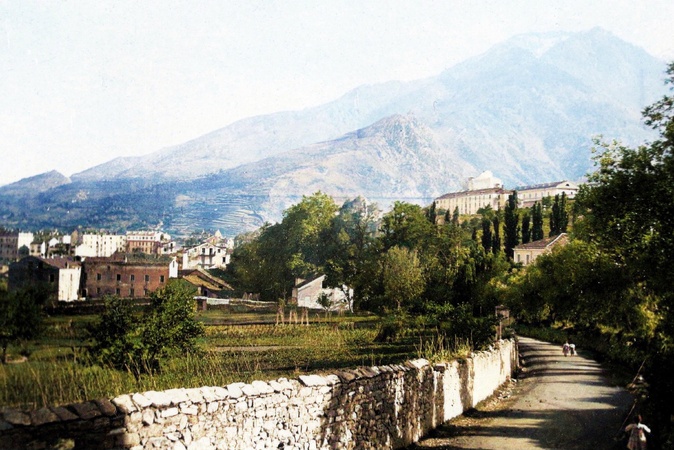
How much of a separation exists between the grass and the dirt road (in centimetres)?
283

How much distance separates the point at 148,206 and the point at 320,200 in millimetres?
9483

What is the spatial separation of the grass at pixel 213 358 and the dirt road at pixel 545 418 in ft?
9.28

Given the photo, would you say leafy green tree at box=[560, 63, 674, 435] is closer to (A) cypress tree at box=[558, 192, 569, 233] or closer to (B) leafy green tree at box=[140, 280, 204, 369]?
(B) leafy green tree at box=[140, 280, 204, 369]

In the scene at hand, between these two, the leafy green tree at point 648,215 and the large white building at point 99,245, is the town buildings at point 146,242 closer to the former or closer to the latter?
the large white building at point 99,245

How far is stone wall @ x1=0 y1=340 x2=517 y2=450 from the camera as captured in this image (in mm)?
6977

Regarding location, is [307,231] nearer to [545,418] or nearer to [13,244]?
[545,418]

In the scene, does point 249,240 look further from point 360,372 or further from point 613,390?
point 613,390

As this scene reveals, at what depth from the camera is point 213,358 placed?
1320cm

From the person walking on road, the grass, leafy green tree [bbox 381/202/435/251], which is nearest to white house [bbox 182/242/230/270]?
the grass

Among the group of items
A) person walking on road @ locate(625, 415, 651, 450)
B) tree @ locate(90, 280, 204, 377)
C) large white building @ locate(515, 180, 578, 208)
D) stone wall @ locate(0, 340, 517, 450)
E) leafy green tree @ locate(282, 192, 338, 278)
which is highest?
large white building @ locate(515, 180, 578, 208)

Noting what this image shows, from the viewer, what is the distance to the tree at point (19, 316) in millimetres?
8000

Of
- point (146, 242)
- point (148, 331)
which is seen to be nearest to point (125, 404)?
point (148, 331)

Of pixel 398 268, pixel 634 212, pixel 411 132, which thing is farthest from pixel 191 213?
pixel 411 132

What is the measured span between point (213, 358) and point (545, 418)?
336 inches
